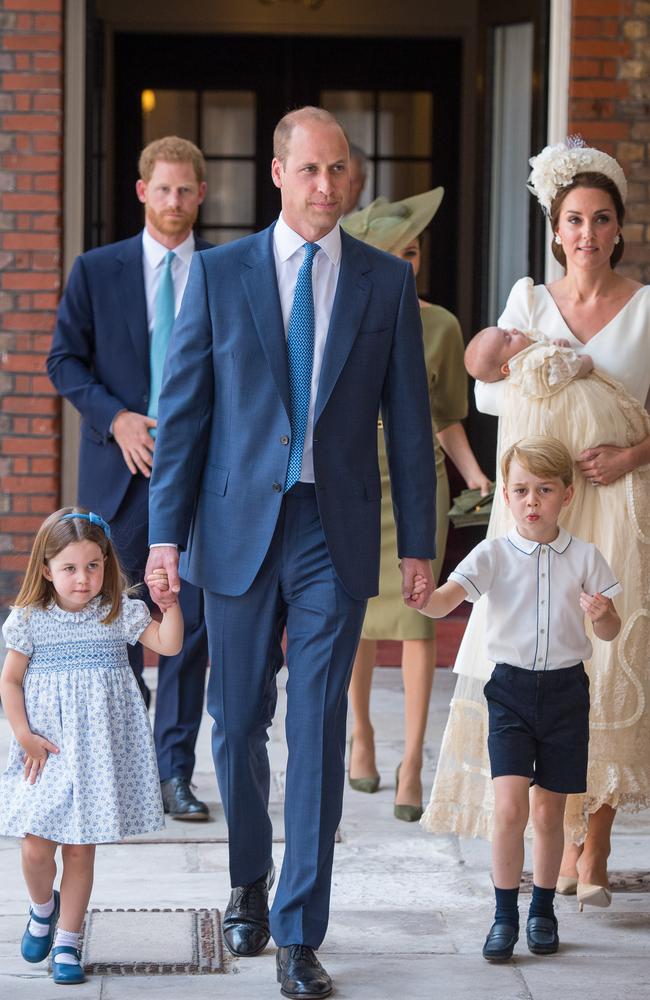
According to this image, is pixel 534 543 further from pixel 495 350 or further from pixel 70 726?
pixel 70 726

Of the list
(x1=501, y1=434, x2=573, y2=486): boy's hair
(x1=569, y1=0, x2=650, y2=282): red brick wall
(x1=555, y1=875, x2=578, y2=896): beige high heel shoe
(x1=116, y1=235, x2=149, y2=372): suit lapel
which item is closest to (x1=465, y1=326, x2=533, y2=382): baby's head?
(x1=501, y1=434, x2=573, y2=486): boy's hair

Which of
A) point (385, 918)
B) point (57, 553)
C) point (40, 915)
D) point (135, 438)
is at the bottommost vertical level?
point (385, 918)

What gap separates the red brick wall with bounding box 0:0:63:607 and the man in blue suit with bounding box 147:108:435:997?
3.55 metres

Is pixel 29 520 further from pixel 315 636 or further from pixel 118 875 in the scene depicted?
pixel 315 636

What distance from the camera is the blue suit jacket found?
10.8 feet

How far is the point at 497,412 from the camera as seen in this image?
13.0 ft

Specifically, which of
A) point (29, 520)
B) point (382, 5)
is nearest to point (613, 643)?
point (29, 520)

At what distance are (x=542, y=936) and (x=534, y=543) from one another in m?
0.88

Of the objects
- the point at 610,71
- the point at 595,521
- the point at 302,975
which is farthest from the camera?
the point at 610,71

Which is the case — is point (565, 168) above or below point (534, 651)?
above

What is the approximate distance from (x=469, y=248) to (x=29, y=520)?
13.2ft

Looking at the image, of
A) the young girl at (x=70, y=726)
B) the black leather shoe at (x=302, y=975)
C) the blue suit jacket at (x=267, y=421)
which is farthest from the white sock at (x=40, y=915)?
the blue suit jacket at (x=267, y=421)

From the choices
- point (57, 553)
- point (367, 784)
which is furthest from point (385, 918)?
point (57, 553)

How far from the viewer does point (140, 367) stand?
4.61 meters
